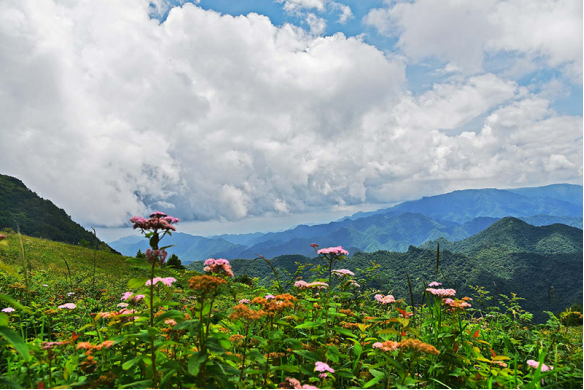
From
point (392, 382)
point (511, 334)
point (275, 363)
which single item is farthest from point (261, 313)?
point (511, 334)

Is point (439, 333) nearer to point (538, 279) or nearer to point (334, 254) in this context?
point (334, 254)

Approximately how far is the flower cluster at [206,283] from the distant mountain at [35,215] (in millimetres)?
120483

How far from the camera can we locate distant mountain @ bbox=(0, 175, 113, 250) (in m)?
105

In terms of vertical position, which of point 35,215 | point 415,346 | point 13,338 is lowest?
point 415,346

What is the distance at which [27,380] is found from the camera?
3.04 m

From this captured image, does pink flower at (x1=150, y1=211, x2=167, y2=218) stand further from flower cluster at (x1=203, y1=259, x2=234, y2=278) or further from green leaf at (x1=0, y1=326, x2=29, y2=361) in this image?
green leaf at (x1=0, y1=326, x2=29, y2=361)

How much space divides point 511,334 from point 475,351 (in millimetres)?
2500

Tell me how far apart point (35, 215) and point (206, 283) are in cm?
16433

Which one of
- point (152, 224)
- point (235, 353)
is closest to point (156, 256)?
point (152, 224)

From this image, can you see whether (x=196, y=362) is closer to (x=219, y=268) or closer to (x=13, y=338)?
(x=219, y=268)

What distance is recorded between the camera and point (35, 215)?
12144cm

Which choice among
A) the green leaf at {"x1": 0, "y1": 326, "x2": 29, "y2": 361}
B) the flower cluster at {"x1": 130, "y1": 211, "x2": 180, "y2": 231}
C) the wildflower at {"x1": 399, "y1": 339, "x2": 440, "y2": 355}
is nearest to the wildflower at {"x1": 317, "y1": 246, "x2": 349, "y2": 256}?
the wildflower at {"x1": 399, "y1": 339, "x2": 440, "y2": 355}

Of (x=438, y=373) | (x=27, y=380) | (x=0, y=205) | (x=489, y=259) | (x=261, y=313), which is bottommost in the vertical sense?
(x=489, y=259)

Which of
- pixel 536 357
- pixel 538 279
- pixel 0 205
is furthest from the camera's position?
pixel 538 279
